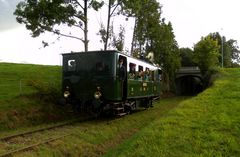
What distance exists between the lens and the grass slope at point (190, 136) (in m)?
9.85

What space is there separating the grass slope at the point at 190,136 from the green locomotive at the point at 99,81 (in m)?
→ 3.95

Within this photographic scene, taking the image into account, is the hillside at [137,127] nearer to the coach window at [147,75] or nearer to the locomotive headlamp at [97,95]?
the locomotive headlamp at [97,95]

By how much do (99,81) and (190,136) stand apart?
758 centimetres

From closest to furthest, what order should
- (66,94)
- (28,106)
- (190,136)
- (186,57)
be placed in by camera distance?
(190,136), (28,106), (66,94), (186,57)

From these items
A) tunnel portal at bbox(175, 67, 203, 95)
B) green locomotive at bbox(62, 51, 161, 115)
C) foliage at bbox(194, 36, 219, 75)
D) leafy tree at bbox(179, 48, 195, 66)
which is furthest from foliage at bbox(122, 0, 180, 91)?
leafy tree at bbox(179, 48, 195, 66)

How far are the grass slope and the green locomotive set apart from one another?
3950 mm

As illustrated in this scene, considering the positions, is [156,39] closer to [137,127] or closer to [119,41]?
[119,41]

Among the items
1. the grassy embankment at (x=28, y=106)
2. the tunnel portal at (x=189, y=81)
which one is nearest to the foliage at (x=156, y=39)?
the tunnel portal at (x=189, y=81)

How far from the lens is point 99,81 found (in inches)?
702

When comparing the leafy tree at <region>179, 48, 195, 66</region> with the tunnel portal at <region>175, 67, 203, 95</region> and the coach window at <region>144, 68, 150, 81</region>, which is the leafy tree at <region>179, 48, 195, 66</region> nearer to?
the tunnel portal at <region>175, 67, 203, 95</region>

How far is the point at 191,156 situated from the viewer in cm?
941

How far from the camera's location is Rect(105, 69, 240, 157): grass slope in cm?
985

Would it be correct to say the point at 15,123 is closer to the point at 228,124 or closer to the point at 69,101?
the point at 69,101

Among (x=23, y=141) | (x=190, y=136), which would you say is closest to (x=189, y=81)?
(x=23, y=141)
